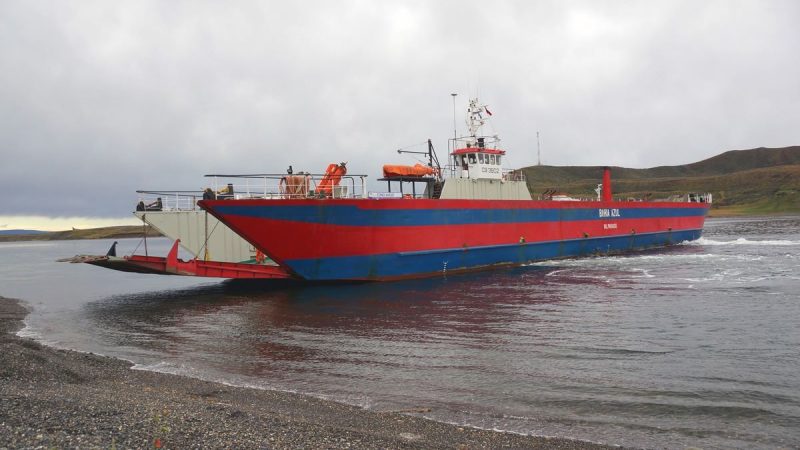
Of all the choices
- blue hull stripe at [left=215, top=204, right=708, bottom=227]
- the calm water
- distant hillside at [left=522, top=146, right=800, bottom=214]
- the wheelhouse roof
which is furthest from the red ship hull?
distant hillside at [left=522, top=146, right=800, bottom=214]

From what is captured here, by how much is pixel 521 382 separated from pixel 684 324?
5.94 meters

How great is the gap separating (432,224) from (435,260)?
4.85 feet

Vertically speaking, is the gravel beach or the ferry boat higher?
the ferry boat

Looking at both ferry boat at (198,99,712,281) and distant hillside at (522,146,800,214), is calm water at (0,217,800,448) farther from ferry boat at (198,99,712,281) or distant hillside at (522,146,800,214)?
distant hillside at (522,146,800,214)

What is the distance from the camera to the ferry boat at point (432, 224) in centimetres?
1806

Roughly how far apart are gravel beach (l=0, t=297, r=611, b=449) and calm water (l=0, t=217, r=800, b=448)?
23.2 inches

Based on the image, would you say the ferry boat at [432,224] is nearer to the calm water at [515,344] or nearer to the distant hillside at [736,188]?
the calm water at [515,344]

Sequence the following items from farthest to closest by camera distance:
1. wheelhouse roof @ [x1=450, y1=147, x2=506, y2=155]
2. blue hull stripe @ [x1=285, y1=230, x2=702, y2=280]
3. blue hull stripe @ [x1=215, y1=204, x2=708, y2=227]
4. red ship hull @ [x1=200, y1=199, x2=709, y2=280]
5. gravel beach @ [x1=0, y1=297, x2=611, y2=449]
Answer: wheelhouse roof @ [x1=450, y1=147, x2=506, y2=155], blue hull stripe @ [x1=285, y1=230, x2=702, y2=280], red ship hull @ [x1=200, y1=199, x2=709, y2=280], blue hull stripe @ [x1=215, y1=204, x2=708, y2=227], gravel beach @ [x1=0, y1=297, x2=611, y2=449]

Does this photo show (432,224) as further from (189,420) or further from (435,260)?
(189,420)

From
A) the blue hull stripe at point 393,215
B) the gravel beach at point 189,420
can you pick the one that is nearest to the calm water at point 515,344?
the gravel beach at point 189,420

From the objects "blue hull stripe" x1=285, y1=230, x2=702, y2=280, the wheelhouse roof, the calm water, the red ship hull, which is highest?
the wheelhouse roof

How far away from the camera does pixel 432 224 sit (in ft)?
69.1

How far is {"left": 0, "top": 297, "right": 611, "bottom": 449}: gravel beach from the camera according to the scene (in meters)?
5.52

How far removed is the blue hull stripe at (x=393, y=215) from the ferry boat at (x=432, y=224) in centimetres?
4
